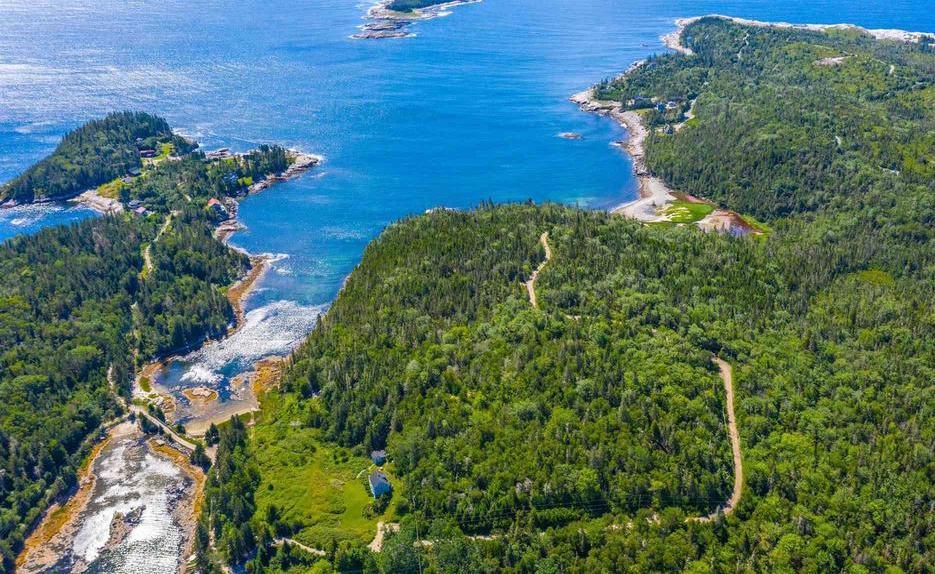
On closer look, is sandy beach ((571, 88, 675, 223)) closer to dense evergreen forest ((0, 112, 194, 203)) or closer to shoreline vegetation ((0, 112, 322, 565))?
shoreline vegetation ((0, 112, 322, 565))

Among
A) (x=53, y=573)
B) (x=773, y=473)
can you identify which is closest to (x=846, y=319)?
(x=773, y=473)

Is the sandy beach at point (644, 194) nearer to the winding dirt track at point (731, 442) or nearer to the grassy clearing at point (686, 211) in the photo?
the grassy clearing at point (686, 211)

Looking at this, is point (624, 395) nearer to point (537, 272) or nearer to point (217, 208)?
point (537, 272)

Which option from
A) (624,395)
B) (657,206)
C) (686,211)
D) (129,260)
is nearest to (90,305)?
(129,260)

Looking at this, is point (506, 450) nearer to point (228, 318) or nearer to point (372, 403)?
point (372, 403)

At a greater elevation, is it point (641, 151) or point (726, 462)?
point (641, 151)

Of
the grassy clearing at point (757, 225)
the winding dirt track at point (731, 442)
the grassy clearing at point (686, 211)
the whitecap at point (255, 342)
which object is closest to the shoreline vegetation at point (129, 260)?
the whitecap at point (255, 342)

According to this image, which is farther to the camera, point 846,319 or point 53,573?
point 846,319

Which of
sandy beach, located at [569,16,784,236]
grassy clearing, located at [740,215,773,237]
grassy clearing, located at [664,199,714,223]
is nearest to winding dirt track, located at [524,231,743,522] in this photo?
sandy beach, located at [569,16,784,236]
